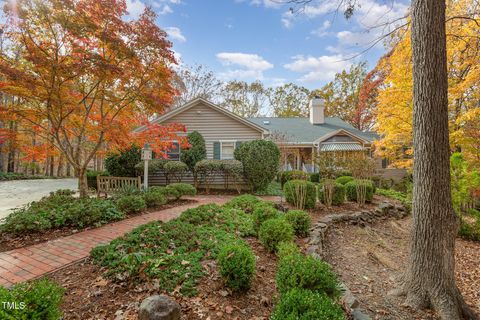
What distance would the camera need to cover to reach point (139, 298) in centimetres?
253

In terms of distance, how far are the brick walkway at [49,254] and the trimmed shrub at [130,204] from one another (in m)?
1.03

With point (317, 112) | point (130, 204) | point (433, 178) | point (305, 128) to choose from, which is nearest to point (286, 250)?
point (433, 178)

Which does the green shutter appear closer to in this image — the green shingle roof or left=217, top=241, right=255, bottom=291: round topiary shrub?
the green shingle roof

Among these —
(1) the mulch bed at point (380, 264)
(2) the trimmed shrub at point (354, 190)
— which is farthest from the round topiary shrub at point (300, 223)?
(2) the trimmed shrub at point (354, 190)

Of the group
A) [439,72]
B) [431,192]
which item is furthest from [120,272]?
[439,72]

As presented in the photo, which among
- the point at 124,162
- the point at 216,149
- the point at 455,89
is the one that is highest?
the point at 455,89

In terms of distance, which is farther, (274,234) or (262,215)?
(262,215)

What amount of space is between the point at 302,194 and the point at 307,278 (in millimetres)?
4668

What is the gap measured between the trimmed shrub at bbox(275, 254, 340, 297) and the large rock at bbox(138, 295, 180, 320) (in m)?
1.10

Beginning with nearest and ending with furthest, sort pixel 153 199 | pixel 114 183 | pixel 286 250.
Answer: pixel 286 250 → pixel 153 199 → pixel 114 183

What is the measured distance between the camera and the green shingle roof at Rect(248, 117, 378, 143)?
58.3ft

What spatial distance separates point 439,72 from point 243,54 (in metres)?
14.3

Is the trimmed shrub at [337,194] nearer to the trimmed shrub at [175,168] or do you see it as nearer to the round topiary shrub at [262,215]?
the round topiary shrub at [262,215]

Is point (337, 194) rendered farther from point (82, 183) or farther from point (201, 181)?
point (82, 183)
